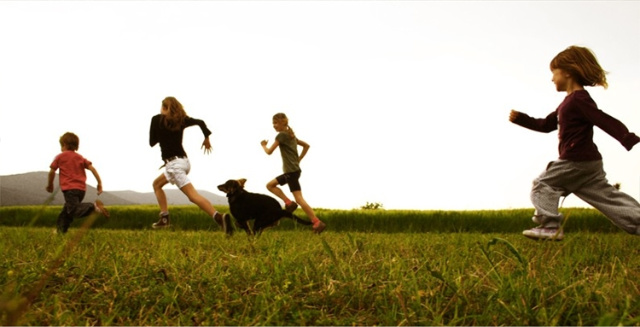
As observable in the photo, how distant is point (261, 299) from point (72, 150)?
8386 millimetres

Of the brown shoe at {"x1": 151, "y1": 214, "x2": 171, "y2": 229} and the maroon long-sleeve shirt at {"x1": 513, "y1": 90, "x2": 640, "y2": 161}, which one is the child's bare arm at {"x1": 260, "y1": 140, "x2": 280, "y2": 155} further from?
the maroon long-sleeve shirt at {"x1": 513, "y1": 90, "x2": 640, "y2": 161}

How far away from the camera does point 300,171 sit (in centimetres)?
926

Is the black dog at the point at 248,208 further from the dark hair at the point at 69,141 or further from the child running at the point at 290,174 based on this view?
the dark hair at the point at 69,141

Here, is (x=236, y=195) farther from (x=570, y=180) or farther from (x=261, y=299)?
(x=261, y=299)

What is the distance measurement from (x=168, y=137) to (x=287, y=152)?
82.4 inches

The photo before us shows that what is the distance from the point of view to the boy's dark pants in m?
8.81

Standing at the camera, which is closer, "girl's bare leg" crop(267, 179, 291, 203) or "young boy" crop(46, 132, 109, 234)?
"young boy" crop(46, 132, 109, 234)

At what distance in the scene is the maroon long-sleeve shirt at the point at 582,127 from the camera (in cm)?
463

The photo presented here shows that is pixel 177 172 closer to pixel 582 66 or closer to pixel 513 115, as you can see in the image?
pixel 513 115

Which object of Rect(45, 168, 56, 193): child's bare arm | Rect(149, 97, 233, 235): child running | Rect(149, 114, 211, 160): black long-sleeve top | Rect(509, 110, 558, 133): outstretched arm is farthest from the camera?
Rect(45, 168, 56, 193): child's bare arm

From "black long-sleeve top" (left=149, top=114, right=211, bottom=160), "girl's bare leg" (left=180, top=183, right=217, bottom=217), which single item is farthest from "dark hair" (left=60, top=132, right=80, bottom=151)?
"girl's bare leg" (left=180, top=183, right=217, bottom=217)

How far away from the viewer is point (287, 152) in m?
9.04

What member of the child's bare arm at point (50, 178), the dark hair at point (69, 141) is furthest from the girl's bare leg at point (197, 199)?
the dark hair at point (69, 141)

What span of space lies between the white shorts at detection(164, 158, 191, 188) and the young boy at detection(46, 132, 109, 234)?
1954 mm
